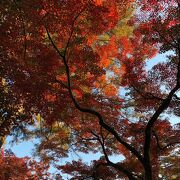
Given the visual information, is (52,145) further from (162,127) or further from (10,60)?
(10,60)

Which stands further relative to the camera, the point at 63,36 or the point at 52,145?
the point at 52,145

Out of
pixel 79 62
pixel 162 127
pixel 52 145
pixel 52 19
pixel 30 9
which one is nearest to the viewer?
pixel 30 9

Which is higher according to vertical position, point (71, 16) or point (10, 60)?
point (71, 16)

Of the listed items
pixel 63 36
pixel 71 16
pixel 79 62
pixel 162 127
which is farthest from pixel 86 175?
pixel 71 16

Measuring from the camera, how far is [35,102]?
14.0m

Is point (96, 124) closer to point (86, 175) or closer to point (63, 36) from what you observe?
point (86, 175)

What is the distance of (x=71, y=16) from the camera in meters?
13.2

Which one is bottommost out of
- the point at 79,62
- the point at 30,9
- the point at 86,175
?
the point at 86,175

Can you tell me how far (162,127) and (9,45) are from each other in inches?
326

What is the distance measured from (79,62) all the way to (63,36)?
1.29m

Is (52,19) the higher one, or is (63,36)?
(63,36)

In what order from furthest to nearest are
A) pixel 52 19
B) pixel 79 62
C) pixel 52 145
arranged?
pixel 52 145 → pixel 79 62 → pixel 52 19

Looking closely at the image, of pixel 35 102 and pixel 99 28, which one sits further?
pixel 99 28

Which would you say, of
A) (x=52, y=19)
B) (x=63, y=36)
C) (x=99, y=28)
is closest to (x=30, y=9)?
(x=52, y=19)
